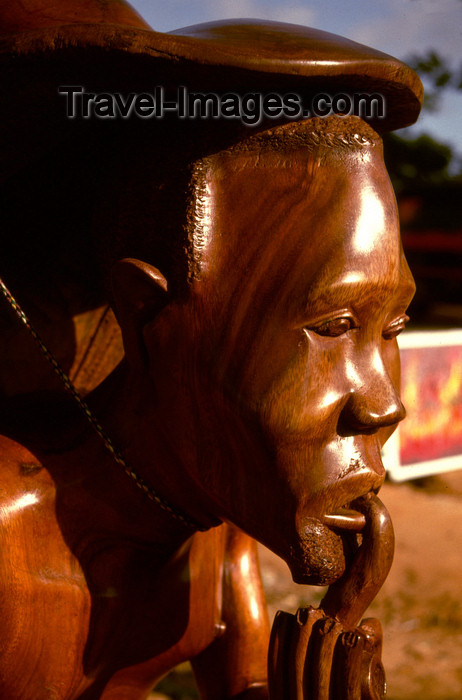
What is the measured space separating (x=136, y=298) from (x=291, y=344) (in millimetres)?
176

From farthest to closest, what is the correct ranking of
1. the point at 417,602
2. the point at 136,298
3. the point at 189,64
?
the point at 417,602 < the point at 136,298 < the point at 189,64

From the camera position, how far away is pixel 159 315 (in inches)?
30.9

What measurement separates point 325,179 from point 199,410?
0.87ft

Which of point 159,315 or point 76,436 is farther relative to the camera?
point 76,436

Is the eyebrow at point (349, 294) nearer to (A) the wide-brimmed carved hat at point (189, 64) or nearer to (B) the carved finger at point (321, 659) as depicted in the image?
(A) the wide-brimmed carved hat at point (189, 64)

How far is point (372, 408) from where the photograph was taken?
0.75 metres

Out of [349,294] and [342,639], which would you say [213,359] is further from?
[342,639]

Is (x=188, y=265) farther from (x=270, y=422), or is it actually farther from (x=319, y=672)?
(x=319, y=672)

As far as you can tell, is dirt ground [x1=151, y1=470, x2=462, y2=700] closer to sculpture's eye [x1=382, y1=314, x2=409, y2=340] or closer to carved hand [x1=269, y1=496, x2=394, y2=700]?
carved hand [x1=269, y1=496, x2=394, y2=700]

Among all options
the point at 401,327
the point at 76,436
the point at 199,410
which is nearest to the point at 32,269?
the point at 76,436

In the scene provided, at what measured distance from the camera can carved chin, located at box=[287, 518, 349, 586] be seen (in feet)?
2.42

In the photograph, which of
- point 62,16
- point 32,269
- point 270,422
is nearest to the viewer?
point 270,422

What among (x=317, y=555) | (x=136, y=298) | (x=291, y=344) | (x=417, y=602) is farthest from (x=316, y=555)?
(x=417, y=602)

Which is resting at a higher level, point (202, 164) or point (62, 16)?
point (62, 16)
